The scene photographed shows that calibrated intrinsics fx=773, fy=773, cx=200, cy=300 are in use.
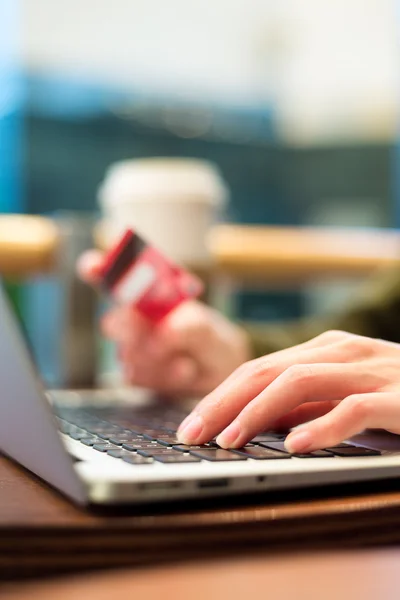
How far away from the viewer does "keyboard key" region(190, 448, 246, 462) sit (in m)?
0.35

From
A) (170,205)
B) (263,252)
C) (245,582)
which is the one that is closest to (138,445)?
(245,582)

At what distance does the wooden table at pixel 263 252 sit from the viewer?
1179 millimetres

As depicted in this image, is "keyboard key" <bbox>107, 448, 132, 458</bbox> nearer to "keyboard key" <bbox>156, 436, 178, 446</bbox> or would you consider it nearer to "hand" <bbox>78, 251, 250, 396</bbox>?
"keyboard key" <bbox>156, 436, 178, 446</bbox>

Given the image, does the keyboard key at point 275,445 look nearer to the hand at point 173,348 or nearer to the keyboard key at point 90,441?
the keyboard key at point 90,441

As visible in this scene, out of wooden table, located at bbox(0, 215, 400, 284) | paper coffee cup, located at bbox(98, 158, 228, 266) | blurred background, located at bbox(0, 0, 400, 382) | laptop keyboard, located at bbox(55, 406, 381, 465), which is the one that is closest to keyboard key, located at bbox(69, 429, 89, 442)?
laptop keyboard, located at bbox(55, 406, 381, 465)

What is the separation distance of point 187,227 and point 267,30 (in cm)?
404

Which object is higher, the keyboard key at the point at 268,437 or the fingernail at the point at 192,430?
the fingernail at the point at 192,430

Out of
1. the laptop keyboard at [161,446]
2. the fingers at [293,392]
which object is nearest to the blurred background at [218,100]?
the laptop keyboard at [161,446]

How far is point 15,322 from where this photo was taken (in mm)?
373

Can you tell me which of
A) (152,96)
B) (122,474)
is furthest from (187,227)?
(152,96)

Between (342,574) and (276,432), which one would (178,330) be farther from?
(342,574)

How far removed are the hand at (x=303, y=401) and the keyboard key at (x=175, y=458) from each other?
0.11 ft

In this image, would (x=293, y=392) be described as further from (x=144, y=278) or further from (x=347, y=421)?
(x=144, y=278)

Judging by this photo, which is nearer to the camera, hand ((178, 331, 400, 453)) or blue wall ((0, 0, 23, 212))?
hand ((178, 331, 400, 453))
